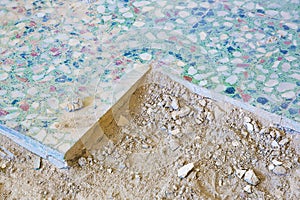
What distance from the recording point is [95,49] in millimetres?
2127

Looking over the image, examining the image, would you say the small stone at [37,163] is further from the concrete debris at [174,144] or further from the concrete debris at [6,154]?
the concrete debris at [174,144]

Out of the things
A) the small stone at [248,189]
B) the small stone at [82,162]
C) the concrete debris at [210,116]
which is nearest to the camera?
the small stone at [248,189]

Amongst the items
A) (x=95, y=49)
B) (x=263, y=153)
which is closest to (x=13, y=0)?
(x=95, y=49)

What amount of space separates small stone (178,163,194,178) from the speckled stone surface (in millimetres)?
381

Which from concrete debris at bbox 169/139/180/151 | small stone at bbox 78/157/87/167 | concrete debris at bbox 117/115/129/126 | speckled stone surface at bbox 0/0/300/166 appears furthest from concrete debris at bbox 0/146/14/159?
concrete debris at bbox 169/139/180/151

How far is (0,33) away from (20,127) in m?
0.73

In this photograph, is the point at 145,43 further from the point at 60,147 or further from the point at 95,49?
the point at 60,147

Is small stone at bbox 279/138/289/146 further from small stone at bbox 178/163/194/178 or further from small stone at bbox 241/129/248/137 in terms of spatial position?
small stone at bbox 178/163/194/178

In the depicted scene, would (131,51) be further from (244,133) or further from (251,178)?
(251,178)

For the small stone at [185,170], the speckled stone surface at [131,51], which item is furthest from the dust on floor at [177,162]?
the speckled stone surface at [131,51]

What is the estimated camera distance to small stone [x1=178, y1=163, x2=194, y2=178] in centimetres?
165

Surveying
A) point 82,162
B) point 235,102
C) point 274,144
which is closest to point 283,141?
point 274,144

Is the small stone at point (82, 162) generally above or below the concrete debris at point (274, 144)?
below

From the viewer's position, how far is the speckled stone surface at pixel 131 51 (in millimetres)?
1856
